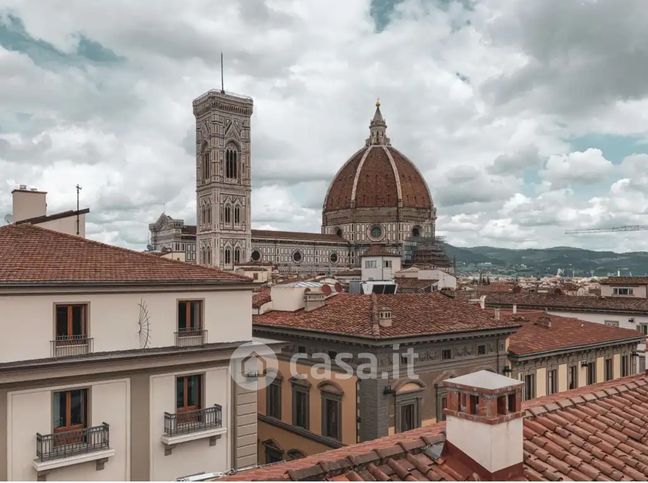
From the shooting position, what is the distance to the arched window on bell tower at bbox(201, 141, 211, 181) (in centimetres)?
13725

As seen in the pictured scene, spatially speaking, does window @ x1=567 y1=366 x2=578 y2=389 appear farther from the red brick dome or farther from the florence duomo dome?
the red brick dome

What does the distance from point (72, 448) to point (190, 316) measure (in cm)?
411

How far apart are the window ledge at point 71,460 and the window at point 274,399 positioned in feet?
37.0

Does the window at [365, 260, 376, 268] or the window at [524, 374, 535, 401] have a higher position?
the window at [365, 260, 376, 268]

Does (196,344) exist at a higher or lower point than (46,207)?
lower

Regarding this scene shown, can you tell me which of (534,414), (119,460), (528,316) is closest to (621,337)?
(528,316)

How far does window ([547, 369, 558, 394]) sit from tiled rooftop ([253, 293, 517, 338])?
4.65 metres

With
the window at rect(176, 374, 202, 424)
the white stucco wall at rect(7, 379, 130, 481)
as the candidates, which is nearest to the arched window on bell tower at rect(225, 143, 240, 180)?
the window at rect(176, 374, 202, 424)

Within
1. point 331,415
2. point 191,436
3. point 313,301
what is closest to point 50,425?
point 191,436

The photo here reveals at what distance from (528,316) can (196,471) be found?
24045mm

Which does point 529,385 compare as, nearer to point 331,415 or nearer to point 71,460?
point 331,415

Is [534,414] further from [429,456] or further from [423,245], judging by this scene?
[423,245]

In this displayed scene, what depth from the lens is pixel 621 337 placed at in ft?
103

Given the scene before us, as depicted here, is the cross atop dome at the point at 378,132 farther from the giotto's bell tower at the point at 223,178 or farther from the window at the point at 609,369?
the window at the point at 609,369
